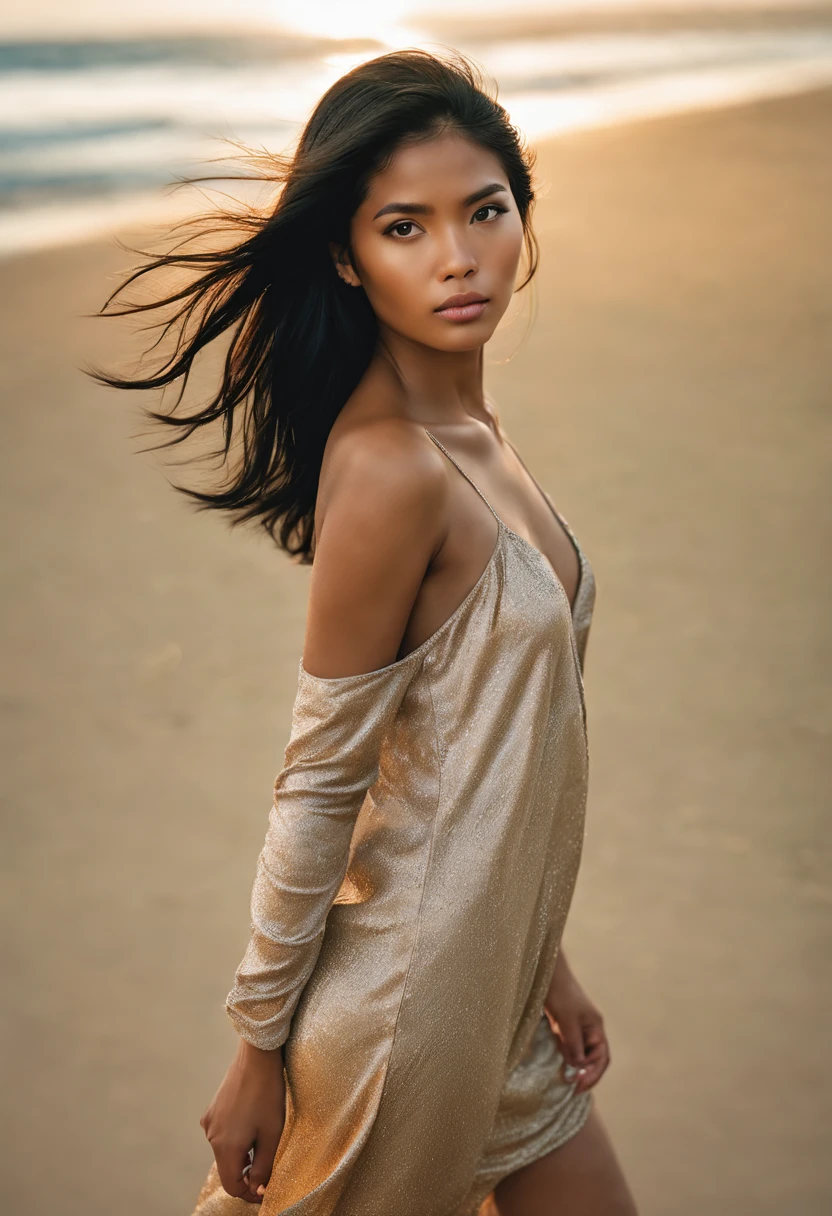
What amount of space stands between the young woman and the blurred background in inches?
8.0

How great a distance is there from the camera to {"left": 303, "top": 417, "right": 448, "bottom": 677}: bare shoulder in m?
1.38

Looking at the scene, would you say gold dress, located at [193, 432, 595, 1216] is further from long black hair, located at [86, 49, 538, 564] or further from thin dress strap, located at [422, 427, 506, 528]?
long black hair, located at [86, 49, 538, 564]

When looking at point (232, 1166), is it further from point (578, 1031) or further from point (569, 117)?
point (569, 117)

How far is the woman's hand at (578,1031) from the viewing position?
188 centimetres

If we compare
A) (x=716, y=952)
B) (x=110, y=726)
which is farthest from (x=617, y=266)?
(x=716, y=952)

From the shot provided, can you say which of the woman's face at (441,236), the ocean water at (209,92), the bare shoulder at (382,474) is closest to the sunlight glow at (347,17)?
the ocean water at (209,92)

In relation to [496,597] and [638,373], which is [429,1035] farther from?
[638,373]

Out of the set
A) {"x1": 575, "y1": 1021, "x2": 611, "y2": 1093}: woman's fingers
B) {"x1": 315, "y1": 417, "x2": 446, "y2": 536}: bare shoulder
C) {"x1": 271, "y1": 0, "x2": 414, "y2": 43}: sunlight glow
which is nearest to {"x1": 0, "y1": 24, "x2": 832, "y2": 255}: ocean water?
{"x1": 271, "y1": 0, "x2": 414, "y2": 43}: sunlight glow

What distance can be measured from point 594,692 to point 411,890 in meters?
2.30

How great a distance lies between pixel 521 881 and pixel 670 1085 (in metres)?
1.28

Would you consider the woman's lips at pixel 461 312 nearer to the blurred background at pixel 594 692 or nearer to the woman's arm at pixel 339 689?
the woman's arm at pixel 339 689

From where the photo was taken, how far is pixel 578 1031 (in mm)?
1897

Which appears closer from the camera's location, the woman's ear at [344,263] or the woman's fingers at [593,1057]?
the woman's ear at [344,263]

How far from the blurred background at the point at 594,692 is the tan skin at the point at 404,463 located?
0.82ft
